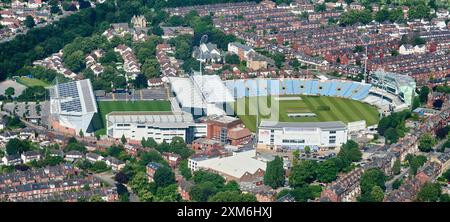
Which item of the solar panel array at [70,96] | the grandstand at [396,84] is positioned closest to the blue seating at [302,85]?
the grandstand at [396,84]

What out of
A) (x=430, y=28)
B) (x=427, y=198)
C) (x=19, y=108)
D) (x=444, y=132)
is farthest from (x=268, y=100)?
(x=430, y=28)

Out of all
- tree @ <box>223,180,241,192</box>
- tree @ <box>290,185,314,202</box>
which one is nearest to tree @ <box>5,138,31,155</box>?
tree @ <box>223,180,241,192</box>

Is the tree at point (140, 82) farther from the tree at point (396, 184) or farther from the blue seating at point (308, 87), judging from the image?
the tree at point (396, 184)

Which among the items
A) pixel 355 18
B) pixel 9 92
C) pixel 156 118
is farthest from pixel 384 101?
pixel 355 18

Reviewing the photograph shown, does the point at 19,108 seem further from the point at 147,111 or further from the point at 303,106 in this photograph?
the point at 303,106

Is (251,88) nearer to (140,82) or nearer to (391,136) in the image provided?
(140,82)
